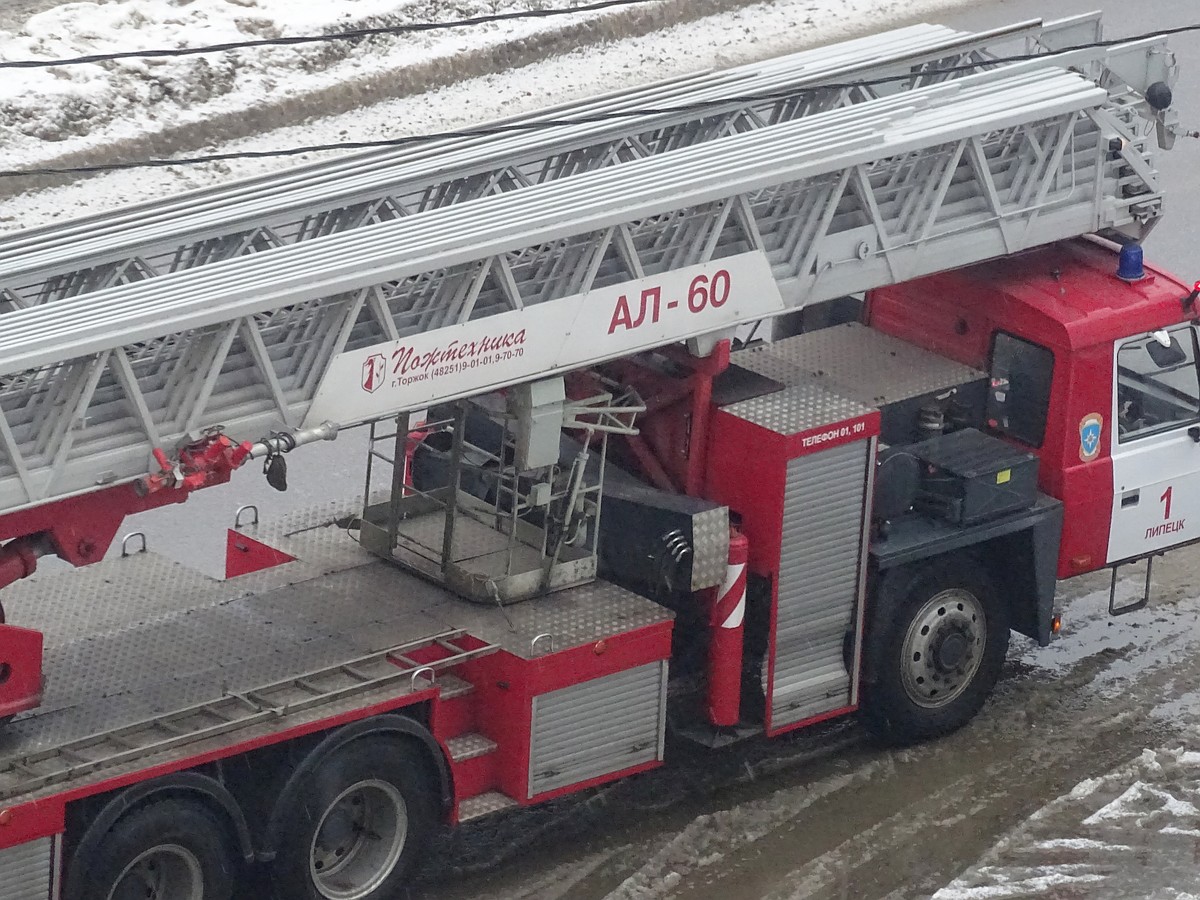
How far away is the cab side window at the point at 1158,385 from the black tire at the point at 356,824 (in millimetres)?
4449

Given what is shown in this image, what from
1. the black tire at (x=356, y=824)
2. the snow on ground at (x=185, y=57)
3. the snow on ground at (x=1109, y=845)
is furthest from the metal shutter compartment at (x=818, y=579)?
the snow on ground at (x=185, y=57)

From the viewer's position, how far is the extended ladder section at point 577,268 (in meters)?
7.79

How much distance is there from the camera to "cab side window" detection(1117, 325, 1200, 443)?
10.7 m

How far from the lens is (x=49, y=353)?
290 inches

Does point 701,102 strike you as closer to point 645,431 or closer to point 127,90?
point 645,431

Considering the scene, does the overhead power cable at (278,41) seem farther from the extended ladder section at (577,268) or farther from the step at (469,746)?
the step at (469,746)

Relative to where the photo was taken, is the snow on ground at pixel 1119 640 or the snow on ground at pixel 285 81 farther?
the snow on ground at pixel 285 81

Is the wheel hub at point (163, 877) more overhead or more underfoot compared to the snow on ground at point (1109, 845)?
more overhead

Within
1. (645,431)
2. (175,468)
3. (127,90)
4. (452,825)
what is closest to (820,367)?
(645,431)

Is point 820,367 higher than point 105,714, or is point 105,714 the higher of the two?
point 820,367

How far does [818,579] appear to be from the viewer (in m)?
9.87

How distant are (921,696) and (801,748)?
719mm

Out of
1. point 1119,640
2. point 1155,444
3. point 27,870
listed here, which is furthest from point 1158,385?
point 27,870

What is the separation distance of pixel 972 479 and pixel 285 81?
1286 centimetres
